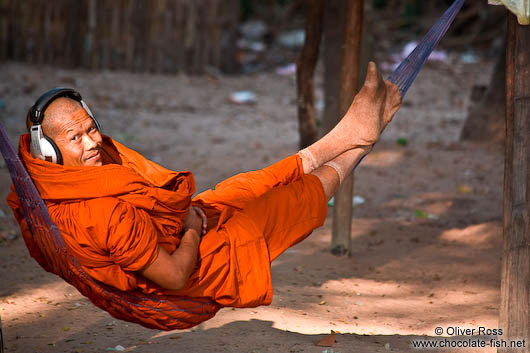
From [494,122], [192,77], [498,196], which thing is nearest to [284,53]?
[192,77]

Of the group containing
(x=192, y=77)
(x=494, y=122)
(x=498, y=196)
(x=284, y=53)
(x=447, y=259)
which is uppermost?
(x=284, y=53)

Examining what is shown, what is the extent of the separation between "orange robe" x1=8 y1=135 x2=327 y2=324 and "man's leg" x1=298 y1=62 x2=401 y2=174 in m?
0.08

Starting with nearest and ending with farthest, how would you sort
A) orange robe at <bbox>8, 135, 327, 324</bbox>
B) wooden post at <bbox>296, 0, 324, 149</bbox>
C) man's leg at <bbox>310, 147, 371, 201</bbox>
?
orange robe at <bbox>8, 135, 327, 324</bbox>, man's leg at <bbox>310, 147, 371, 201</bbox>, wooden post at <bbox>296, 0, 324, 149</bbox>

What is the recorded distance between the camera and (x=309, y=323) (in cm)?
314

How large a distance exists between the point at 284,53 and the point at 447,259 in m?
8.12

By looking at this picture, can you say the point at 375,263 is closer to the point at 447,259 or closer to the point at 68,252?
the point at 447,259

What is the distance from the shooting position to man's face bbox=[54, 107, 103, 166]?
7.30 feet

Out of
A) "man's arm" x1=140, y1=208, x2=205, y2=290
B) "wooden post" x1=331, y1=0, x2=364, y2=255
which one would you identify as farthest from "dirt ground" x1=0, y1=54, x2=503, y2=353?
"man's arm" x1=140, y1=208, x2=205, y2=290

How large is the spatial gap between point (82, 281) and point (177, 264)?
330mm

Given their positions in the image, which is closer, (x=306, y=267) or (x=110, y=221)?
(x=110, y=221)

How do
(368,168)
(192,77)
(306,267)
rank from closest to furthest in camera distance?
1. (306,267)
2. (368,168)
3. (192,77)

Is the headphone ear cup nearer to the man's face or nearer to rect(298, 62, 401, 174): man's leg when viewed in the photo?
the man's face

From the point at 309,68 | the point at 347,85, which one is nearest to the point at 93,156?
the point at 347,85

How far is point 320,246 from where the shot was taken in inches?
174
